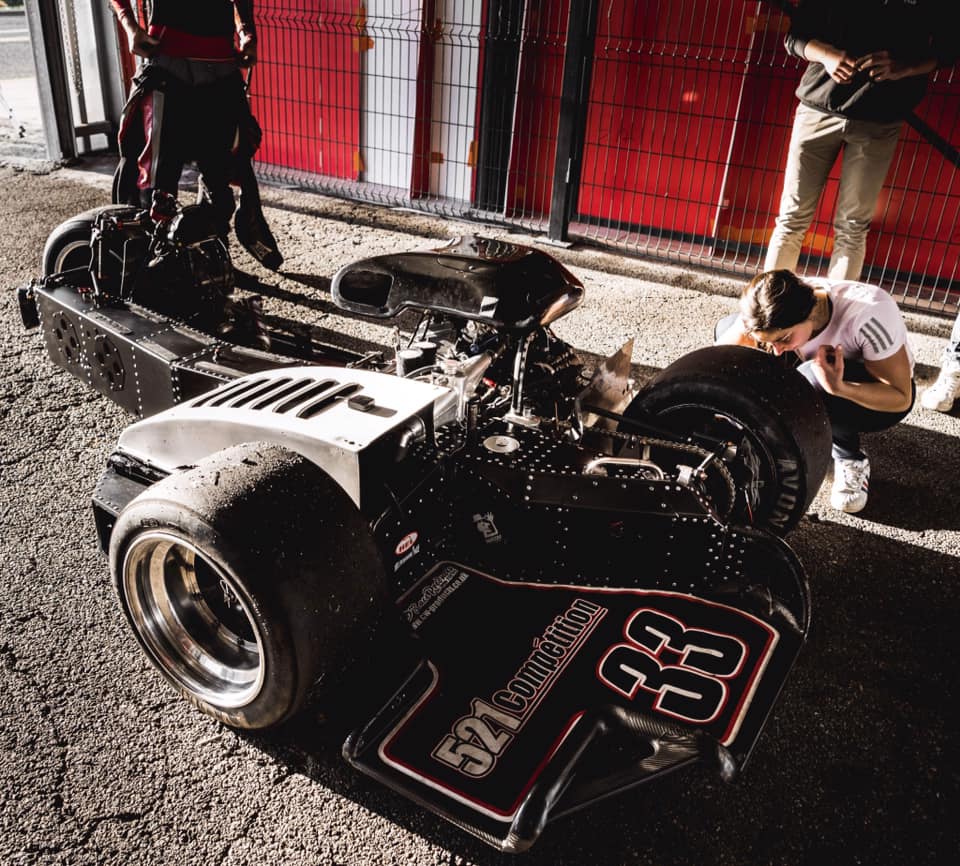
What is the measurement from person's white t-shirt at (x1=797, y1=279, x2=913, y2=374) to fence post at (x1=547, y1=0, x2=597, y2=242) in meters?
3.30

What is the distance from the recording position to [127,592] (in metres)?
2.22

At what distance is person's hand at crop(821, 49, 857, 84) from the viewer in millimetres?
4293

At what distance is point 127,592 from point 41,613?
1.79 ft

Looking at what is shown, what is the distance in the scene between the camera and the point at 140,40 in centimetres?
464

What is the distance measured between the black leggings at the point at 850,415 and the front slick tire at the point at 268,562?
1.98 m

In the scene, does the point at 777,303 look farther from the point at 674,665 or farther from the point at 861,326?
the point at 674,665

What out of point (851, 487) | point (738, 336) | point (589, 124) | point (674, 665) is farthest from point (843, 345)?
point (589, 124)

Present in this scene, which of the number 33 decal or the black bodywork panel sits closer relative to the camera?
the number 33 decal

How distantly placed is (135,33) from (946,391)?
4526 mm

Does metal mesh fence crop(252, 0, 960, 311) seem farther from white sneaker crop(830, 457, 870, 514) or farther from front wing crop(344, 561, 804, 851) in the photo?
front wing crop(344, 561, 804, 851)

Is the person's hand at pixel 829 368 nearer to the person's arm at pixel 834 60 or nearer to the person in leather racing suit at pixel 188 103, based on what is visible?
the person's arm at pixel 834 60

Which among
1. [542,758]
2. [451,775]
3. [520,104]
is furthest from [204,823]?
[520,104]

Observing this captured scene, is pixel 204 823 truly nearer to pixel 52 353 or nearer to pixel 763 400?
pixel 763 400

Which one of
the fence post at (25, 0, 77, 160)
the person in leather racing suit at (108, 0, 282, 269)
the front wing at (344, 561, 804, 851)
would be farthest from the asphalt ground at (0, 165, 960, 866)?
the fence post at (25, 0, 77, 160)
